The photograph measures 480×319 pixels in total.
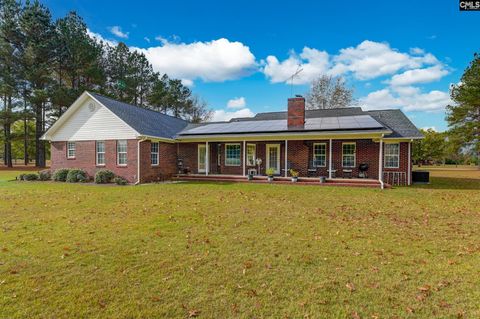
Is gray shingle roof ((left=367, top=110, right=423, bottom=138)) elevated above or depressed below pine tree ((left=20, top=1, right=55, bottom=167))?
below

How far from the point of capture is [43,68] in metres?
28.3

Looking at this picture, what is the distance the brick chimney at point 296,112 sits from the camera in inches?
691

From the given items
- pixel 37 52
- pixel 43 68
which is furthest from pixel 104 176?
pixel 37 52

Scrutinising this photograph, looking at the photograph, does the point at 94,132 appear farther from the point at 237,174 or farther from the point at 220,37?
the point at 220,37

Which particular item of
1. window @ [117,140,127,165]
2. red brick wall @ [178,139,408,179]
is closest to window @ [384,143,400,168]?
red brick wall @ [178,139,408,179]

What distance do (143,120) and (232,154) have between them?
6.73 metres

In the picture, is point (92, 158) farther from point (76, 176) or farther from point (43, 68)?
point (43, 68)

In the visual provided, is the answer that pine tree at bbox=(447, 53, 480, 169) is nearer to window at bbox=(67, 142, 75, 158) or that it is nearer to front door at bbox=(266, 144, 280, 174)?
front door at bbox=(266, 144, 280, 174)

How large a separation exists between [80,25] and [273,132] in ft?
102

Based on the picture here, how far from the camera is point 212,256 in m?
4.46

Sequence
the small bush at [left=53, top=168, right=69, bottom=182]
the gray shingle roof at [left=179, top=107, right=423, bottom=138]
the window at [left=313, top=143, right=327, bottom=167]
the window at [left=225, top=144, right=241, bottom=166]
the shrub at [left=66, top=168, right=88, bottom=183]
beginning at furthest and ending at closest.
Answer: the window at [left=225, top=144, right=241, bottom=166]
the window at [left=313, top=143, right=327, bottom=167]
the small bush at [left=53, top=168, right=69, bottom=182]
the shrub at [left=66, top=168, right=88, bottom=183]
the gray shingle roof at [left=179, top=107, right=423, bottom=138]

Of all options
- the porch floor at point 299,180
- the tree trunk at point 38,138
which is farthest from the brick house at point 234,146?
the tree trunk at point 38,138

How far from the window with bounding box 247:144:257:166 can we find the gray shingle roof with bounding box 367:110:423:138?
332 inches

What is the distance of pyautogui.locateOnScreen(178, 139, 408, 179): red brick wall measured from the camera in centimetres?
1592
